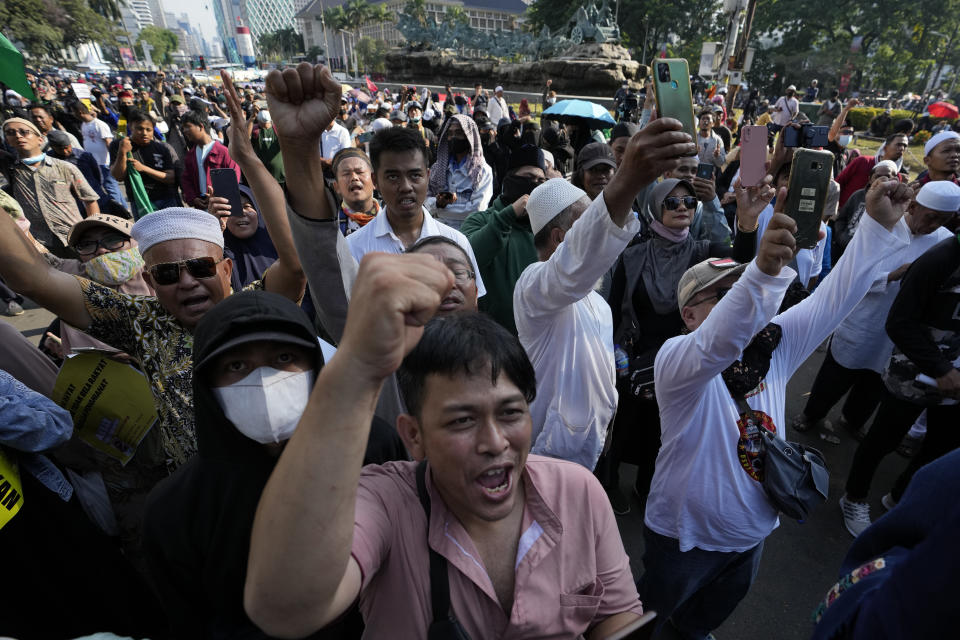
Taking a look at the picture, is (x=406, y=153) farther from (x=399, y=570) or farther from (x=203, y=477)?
(x=399, y=570)

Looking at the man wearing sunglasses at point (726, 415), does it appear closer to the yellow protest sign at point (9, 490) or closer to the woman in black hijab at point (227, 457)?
the woman in black hijab at point (227, 457)

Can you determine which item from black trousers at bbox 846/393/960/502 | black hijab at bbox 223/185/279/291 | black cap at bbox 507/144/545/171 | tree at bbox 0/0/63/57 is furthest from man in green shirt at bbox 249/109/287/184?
tree at bbox 0/0/63/57

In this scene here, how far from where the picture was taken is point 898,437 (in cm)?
303

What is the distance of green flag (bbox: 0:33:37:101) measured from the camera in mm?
1925

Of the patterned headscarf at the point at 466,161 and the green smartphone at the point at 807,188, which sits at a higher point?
the green smartphone at the point at 807,188

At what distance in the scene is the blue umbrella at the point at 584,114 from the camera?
24.0 ft

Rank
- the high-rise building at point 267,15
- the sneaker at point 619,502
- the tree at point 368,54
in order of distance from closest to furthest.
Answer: the sneaker at point 619,502, the tree at point 368,54, the high-rise building at point 267,15

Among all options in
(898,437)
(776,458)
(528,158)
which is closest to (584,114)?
(528,158)

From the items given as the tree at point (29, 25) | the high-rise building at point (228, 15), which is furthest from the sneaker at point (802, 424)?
the high-rise building at point (228, 15)

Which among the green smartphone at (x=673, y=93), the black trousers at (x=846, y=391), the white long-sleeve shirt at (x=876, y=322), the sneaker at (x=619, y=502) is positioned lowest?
the sneaker at (x=619, y=502)

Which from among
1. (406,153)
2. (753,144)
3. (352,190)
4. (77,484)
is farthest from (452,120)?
(77,484)

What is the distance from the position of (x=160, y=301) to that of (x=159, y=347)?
0.20 m

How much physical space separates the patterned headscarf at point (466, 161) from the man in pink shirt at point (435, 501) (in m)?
4.05

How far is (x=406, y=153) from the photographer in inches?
119
